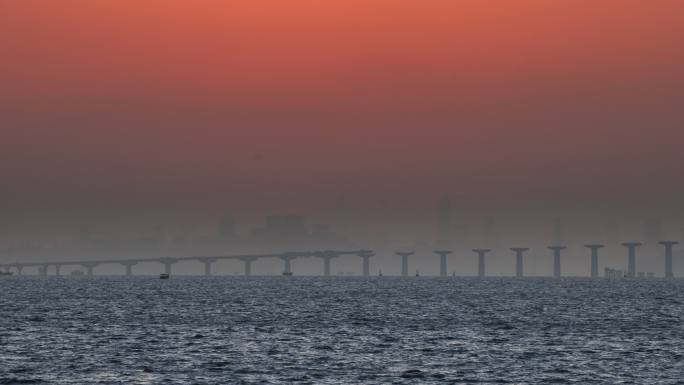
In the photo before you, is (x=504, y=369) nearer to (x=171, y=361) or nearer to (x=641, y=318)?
(x=171, y=361)

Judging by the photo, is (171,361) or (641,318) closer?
(171,361)

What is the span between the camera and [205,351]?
305 feet

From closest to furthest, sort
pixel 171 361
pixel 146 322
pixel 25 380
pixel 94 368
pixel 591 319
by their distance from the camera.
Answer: pixel 25 380 < pixel 94 368 < pixel 171 361 < pixel 146 322 < pixel 591 319

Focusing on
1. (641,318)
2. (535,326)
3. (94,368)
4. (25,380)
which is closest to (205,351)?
(94,368)

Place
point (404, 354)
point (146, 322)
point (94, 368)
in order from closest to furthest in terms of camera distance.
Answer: point (94, 368), point (404, 354), point (146, 322)

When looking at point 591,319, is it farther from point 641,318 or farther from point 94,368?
point 94,368

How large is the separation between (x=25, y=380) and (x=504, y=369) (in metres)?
29.5

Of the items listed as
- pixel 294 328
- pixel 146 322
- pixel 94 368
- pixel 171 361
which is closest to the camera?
pixel 94 368

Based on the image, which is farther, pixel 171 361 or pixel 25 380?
pixel 171 361

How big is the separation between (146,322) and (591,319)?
158ft

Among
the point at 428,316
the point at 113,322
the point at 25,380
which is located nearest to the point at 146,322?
the point at 113,322

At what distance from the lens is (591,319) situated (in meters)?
141

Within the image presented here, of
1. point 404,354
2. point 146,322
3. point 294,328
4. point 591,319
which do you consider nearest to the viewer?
point 404,354

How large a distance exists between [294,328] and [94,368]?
4130cm
